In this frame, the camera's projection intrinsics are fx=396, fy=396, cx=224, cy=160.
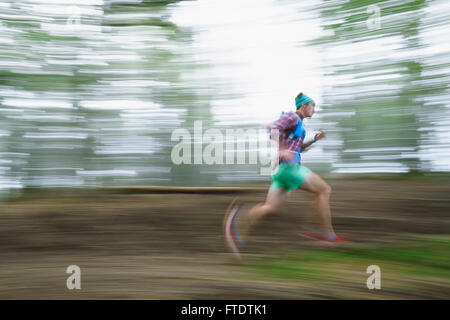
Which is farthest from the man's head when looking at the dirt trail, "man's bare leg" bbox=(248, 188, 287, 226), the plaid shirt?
the dirt trail

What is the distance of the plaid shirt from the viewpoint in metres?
3.83

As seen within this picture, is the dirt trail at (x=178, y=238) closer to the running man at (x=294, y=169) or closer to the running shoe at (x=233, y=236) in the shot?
the running shoe at (x=233, y=236)

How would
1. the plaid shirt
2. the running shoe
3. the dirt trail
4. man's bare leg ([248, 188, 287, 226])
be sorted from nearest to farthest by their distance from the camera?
the dirt trail
the plaid shirt
man's bare leg ([248, 188, 287, 226])
the running shoe

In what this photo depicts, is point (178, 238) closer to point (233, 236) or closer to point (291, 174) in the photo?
point (233, 236)

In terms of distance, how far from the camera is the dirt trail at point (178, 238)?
3.34 meters

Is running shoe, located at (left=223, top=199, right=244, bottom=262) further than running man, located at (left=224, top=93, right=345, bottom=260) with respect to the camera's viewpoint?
Yes

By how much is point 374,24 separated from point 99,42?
177 inches

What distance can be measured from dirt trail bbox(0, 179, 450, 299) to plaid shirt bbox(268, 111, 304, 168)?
4.11ft

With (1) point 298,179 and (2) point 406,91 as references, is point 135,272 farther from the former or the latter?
(2) point 406,91

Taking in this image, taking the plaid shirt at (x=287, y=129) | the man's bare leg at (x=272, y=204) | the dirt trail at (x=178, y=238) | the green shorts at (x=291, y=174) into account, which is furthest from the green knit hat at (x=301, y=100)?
the dirt trail at (x=178, y=238)

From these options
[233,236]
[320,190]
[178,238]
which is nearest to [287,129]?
[320,190]

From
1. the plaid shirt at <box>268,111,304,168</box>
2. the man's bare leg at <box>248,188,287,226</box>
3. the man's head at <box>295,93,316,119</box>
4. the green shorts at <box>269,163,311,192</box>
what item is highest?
the man's head at <box>295,93,316,119</box>

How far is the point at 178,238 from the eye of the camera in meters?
5.23

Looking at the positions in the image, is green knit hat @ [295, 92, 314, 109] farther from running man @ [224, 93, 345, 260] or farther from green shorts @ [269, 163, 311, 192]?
green shorts @ [269, 163, 311, 192]
